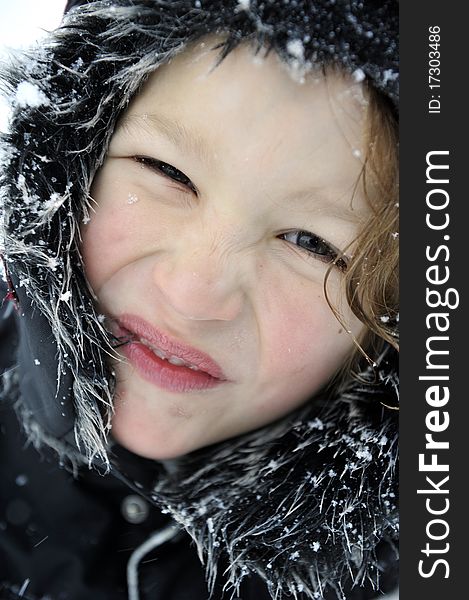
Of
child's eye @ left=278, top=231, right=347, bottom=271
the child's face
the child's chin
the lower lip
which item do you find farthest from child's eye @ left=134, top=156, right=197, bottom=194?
the child's chin

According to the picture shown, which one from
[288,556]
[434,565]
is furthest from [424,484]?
[288,556]

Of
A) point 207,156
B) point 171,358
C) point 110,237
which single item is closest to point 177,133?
A: point 207,156

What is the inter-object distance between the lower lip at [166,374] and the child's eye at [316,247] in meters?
0.24

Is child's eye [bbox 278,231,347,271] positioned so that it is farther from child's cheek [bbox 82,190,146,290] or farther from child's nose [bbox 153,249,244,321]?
child's cheek [bbox 82,190,146,290]

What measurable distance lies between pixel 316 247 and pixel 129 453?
0.49 meters

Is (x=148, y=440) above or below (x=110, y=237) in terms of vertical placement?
below

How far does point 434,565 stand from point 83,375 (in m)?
0.60

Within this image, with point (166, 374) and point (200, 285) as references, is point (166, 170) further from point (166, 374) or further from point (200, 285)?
point (166, 374)

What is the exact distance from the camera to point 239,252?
895mm

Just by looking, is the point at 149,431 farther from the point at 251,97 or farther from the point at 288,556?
the point at 251,97

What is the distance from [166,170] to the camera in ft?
3.03

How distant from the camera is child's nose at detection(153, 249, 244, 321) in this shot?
2.94 ft

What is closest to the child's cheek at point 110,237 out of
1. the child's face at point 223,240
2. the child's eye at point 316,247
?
the child's face at point 223,240

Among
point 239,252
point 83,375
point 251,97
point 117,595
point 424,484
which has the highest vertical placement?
point 251,97
